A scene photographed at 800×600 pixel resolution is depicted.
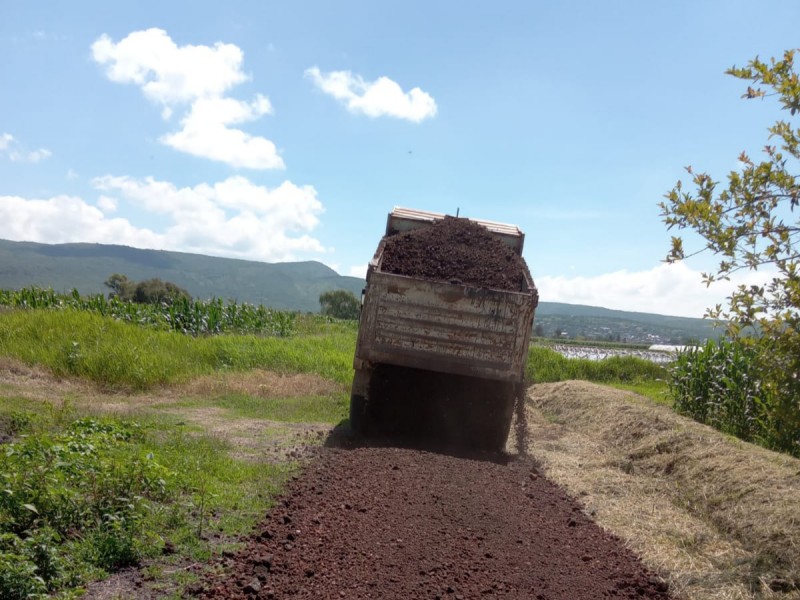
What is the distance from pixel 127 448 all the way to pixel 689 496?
537 cm

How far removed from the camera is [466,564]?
4234 mm

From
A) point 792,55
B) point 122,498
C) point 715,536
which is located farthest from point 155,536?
point 792,55

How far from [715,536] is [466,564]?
246 cm

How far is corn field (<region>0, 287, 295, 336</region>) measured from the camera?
17656mm

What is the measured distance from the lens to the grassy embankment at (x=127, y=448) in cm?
381

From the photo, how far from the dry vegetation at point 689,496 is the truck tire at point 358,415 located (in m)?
2.24

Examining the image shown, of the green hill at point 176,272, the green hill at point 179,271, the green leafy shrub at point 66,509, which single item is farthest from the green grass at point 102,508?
the green hill at point 179,271

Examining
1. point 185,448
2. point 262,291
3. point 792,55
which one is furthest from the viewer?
point 262,291

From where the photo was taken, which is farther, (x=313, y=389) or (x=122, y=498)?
(x=313, y=389)

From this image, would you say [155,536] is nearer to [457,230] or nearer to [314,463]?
[314,463]

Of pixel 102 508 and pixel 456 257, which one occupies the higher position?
pixel 456 257

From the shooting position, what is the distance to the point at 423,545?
444cm

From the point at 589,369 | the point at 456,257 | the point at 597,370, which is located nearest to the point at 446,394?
the point at 456,257

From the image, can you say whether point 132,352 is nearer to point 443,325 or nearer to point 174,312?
point 443,325
